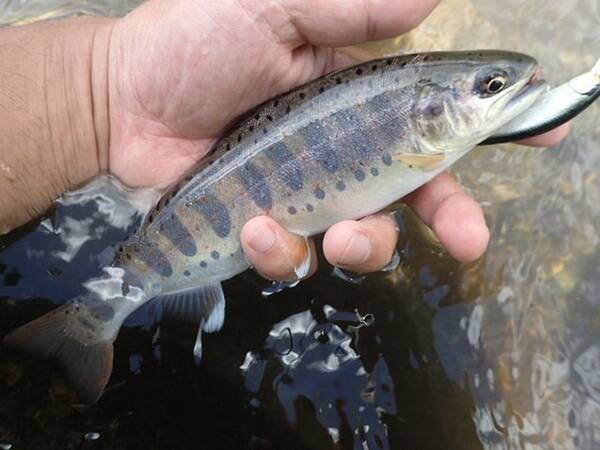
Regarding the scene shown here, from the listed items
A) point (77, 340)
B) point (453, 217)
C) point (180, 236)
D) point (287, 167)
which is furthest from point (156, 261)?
point (453, 217)

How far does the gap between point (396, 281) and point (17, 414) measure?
172cm

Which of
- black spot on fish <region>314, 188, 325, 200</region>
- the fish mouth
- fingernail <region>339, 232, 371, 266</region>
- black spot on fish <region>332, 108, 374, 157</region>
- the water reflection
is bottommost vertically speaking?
the water reflection

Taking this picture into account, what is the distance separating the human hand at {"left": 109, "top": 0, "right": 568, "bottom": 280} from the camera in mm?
2285

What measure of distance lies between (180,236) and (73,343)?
59cm

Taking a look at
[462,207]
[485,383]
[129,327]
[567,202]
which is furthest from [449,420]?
[129,327]

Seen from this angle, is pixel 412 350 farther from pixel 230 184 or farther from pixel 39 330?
pixel 39 330

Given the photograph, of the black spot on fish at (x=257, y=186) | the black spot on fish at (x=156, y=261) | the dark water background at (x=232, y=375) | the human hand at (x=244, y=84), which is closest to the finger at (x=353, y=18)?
the human hand at (x=244, y=84)

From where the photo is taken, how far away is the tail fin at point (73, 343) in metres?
2.48

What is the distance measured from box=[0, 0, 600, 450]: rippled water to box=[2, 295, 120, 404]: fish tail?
0.17 meters

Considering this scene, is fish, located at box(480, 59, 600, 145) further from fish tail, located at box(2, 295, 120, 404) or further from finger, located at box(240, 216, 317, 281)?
fish tail, located at box(2, 295, 120, 404)

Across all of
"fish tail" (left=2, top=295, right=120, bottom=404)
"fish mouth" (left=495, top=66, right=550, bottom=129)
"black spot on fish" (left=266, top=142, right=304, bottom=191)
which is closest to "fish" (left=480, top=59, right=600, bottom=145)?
"fish mouth" (left=495, top=66, right=550, bottom=129)

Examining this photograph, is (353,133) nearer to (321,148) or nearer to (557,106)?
(321,148)

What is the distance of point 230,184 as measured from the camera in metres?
2.40

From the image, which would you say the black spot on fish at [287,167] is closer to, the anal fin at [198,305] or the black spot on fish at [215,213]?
the black spot on fish at [215,213]
